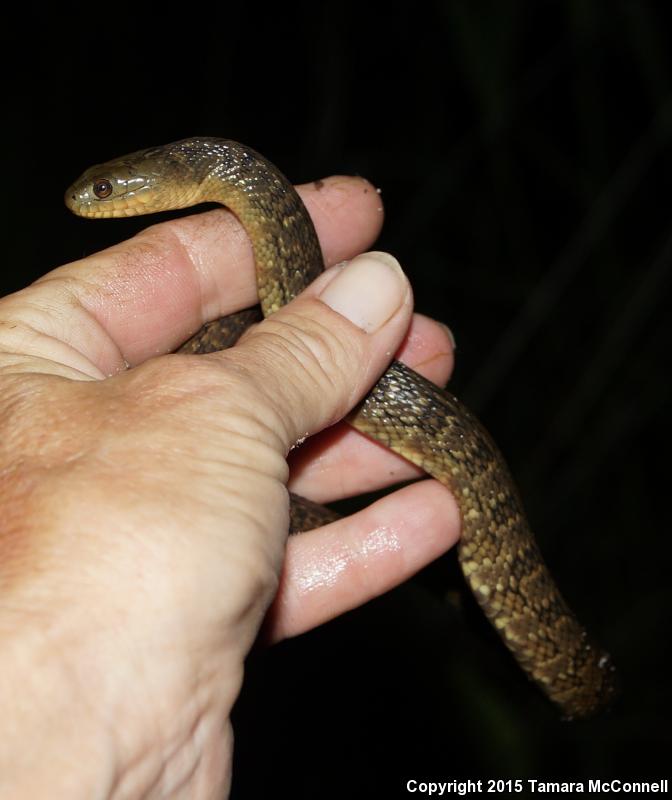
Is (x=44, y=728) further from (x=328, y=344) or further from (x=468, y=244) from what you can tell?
(x=468, y=244)

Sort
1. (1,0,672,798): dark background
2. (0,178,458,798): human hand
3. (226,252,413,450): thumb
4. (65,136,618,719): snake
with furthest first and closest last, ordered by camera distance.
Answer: (1,0,672,798): dark background, (65,136,618,719): snake, (226,252,413,450): thumb, (0,178,458,798): human hand

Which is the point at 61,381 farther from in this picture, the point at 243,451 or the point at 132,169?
the point at 132,169

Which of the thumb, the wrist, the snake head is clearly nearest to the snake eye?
the snake head

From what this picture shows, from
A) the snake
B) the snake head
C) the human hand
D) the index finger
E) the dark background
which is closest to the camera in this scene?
the human hand

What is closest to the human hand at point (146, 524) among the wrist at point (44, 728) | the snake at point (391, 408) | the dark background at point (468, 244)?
the wrist at point (44, 728)

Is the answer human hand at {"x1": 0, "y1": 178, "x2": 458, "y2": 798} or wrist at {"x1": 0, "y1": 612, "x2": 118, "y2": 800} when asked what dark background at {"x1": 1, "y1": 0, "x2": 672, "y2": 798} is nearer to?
human hand at {"x1": 0, "y1": 178, "x2": 458, "y2": 798}

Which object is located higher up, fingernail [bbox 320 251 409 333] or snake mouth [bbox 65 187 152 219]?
fingernail [bbox 320 251 409 333]

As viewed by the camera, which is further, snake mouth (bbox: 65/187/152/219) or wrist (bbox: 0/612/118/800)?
snake mouth (bbox: 65/187/152/219)

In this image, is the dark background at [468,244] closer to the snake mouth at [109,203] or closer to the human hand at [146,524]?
the human hand at [146,524]
